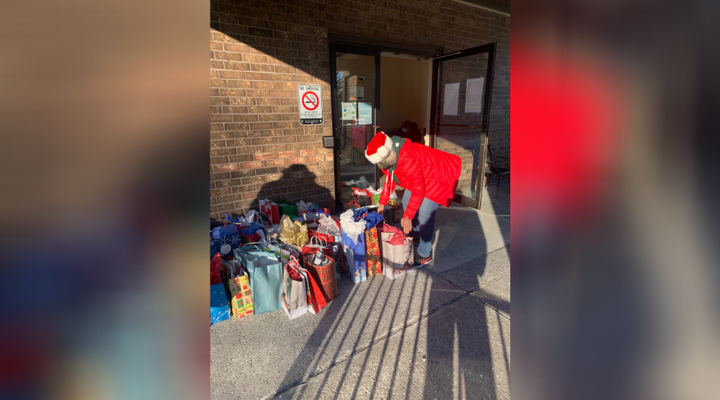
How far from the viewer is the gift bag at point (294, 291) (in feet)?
9.21

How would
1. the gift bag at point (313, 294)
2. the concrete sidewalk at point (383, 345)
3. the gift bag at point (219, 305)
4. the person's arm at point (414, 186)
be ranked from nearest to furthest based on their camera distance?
1. the concrete sidewalk at point (383, 345)
2. the gift bag at point (219, 305)
3. the gift bag at point (313, 294)
4. the person's arm at point (414, 186)

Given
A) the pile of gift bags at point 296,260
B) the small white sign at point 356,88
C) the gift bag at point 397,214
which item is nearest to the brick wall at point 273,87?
the small white sign at point 356,88

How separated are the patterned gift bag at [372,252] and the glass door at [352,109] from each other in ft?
6.59

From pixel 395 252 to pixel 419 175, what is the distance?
80 centimetres

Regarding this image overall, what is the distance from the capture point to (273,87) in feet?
15.0

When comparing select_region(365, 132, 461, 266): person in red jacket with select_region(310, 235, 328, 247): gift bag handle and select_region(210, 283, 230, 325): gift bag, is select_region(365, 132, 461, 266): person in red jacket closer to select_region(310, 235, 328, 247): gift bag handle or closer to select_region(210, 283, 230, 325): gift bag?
select_region(310, 235, 328, 247): gift bag handle

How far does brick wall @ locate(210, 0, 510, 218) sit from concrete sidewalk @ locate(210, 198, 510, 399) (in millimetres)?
2014

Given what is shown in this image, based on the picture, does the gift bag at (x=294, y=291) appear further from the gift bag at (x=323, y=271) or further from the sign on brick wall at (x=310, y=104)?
the sign on brick wall at (x=310, y=104)

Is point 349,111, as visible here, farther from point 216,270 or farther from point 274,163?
point 216,270

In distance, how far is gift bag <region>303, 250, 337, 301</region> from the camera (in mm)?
2992

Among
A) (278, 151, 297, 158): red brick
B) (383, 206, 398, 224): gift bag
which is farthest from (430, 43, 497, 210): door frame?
(278, 151, 297, 158): red brick

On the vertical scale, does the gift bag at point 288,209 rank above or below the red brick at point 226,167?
below
